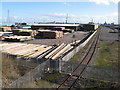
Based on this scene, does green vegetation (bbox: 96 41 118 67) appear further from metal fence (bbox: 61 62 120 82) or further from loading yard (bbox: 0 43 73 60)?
loading yard (bbox: 0 43 73 60)

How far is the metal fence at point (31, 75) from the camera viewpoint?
29.0 feet

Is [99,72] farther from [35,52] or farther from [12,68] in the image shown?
[35,52]

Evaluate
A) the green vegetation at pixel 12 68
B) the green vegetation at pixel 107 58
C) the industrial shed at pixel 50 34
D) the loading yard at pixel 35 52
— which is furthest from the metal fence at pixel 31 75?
the industrial shed at pixel 50 34

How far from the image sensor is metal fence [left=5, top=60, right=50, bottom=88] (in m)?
8.84

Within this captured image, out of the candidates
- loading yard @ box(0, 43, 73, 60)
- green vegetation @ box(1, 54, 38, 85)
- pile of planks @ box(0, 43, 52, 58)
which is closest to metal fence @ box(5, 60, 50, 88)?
green vegetation @ box(1, 54, 38, 85)

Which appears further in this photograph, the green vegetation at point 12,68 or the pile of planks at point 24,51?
the pile of planks at point 24,51

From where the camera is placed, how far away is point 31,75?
10562mm

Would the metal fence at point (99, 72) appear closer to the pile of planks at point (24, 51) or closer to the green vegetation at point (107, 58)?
the green vegetation at point (107, 58)

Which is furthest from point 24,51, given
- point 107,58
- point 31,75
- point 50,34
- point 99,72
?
point 50,34

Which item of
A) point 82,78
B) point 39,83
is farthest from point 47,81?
Answer: point 82,78

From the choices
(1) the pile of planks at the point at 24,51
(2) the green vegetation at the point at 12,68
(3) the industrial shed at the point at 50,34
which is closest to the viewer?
(2) the green vegetation at the point at 12,68

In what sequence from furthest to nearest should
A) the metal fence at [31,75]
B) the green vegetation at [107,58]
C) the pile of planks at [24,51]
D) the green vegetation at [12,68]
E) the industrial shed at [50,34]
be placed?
the industrial shed at [50,34] < the pile of planks at [24,51] < the green vegetation at [107,58] < the green vegetation at [12,68] < the metal fence at [31,75]

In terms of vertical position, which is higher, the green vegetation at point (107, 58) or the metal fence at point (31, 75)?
the metal fence at point (31, 75)

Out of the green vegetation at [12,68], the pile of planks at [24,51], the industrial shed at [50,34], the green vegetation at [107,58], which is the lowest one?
the green vegetation at [107,58]
